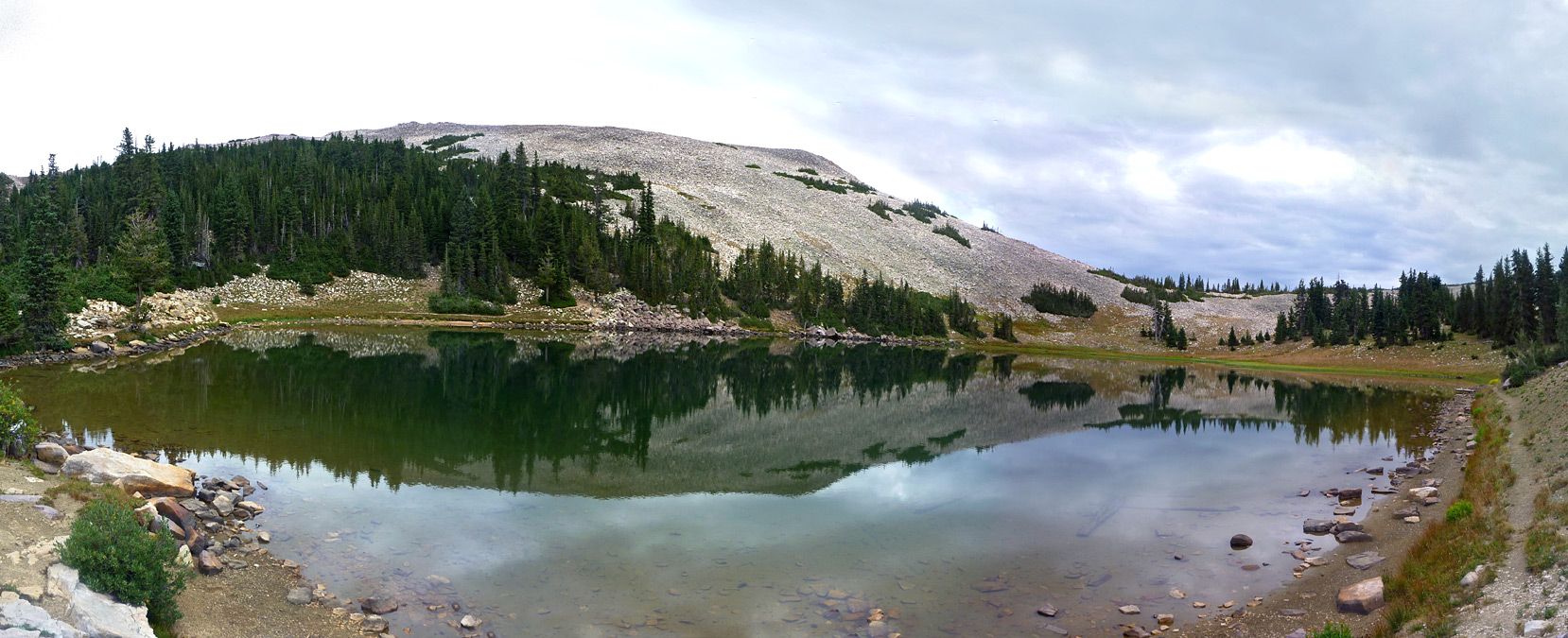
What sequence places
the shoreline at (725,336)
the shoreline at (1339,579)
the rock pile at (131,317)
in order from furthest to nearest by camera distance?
the rock pile at (131,317), the shoreline at (725,336), the shoreline at (1339,579)

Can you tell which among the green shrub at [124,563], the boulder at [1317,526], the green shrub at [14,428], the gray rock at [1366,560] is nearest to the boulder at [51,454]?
the green shrub at [14,428]

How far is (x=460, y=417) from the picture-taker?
29.1m

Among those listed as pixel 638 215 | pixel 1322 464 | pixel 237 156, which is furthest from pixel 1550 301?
pixel 237 156

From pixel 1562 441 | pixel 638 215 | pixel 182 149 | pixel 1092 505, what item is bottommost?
pixel 1092 505

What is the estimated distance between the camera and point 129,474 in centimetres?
1528

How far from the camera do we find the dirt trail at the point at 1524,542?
32.3 ft

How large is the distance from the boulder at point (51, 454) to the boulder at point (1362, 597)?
24723 millimetres

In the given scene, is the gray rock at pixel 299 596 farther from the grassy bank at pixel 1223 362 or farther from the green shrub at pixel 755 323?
the green shrub at pixel 755 323

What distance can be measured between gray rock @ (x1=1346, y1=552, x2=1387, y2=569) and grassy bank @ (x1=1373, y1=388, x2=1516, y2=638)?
0.50 metres

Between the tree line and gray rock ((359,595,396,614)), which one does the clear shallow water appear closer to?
gray rock ((359,595,396,614))

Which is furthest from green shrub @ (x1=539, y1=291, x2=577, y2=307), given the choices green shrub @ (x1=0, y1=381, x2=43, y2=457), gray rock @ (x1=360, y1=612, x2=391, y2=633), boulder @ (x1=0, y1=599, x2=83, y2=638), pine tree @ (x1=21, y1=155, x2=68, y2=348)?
boulder @ (x1=0, y1=599, x2=83, y2=638)

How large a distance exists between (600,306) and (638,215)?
2801cm

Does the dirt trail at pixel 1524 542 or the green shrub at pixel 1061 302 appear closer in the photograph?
the dirt trail at pixel 1524 542

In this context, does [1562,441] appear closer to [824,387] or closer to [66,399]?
[824,387]
